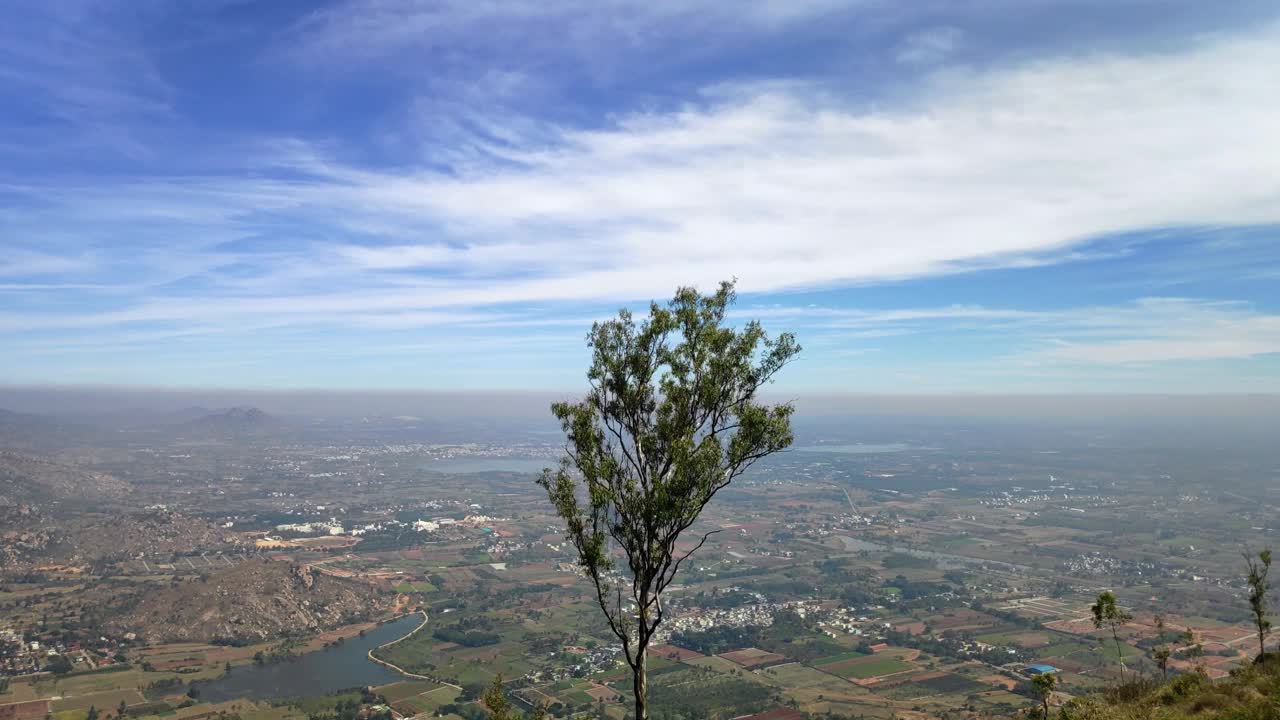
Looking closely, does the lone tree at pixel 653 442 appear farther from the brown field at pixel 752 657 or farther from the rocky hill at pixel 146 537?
the rocky hill at pixel 146 537

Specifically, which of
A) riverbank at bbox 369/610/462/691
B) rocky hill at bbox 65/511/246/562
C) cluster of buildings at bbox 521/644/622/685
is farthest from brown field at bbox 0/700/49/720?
rocky hill at bbox 65/511/246/562

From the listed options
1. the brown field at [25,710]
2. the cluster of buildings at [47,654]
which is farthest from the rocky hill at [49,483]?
the brown field at [25,710]

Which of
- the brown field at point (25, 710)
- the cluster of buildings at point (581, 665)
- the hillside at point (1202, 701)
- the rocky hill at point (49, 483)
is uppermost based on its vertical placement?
the hillside at point (1202, 701)

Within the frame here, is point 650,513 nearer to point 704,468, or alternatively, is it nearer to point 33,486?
point 704,468

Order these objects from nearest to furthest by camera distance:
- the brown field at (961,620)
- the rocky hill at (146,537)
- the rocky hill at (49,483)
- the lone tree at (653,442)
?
the lone tree at (653,442)
the brown field at (961,620)
the rocky hill at (146,537)
the rocky hill at (49,483)

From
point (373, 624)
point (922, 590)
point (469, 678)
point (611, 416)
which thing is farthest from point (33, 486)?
point (611, 416)

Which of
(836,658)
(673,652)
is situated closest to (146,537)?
(673,652)
